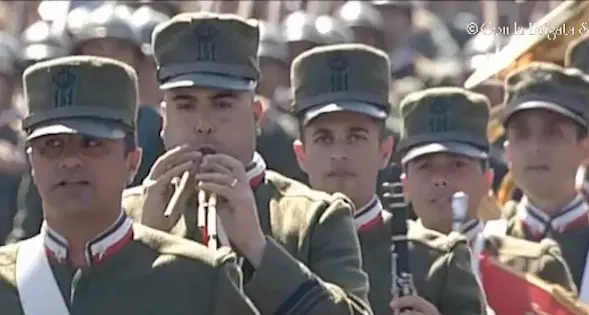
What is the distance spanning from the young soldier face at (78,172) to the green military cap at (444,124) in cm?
240

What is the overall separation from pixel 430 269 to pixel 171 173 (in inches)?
57.6

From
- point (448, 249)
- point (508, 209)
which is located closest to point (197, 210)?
point (448, 249)

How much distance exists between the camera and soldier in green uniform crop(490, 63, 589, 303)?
880 cm

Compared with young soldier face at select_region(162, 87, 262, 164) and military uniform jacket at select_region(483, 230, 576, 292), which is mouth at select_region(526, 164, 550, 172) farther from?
young soldier face at select_region(162, 87, 262, 164)

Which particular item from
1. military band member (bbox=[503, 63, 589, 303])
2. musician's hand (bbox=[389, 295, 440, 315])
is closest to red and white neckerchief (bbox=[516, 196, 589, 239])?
military band member (bbox=[503, 63, 589, 303])

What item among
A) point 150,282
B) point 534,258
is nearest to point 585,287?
point 534,258

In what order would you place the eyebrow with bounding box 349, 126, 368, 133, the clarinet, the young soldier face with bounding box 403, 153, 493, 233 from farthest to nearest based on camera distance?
1. the young soldier face with bounding box 403, 153, 493, 233
2. the eyebrow with bounding box 349, 126, 368, 133
3. the clarinet

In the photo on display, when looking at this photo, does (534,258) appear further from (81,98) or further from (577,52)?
(81,98)

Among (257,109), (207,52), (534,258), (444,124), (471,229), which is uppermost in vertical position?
(207,52)

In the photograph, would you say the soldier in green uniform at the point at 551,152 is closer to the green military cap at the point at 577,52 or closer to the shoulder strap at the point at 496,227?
the shoulder strap at the point at 496,227

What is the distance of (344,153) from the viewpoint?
7.86m

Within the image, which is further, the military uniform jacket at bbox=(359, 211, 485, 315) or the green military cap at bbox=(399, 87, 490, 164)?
the green military cap at bbox=(399, 87, 490, 164)

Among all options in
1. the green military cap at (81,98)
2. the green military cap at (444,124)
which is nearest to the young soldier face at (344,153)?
the green military cap at (444,124)

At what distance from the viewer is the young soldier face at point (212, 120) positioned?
7027 millimetres
